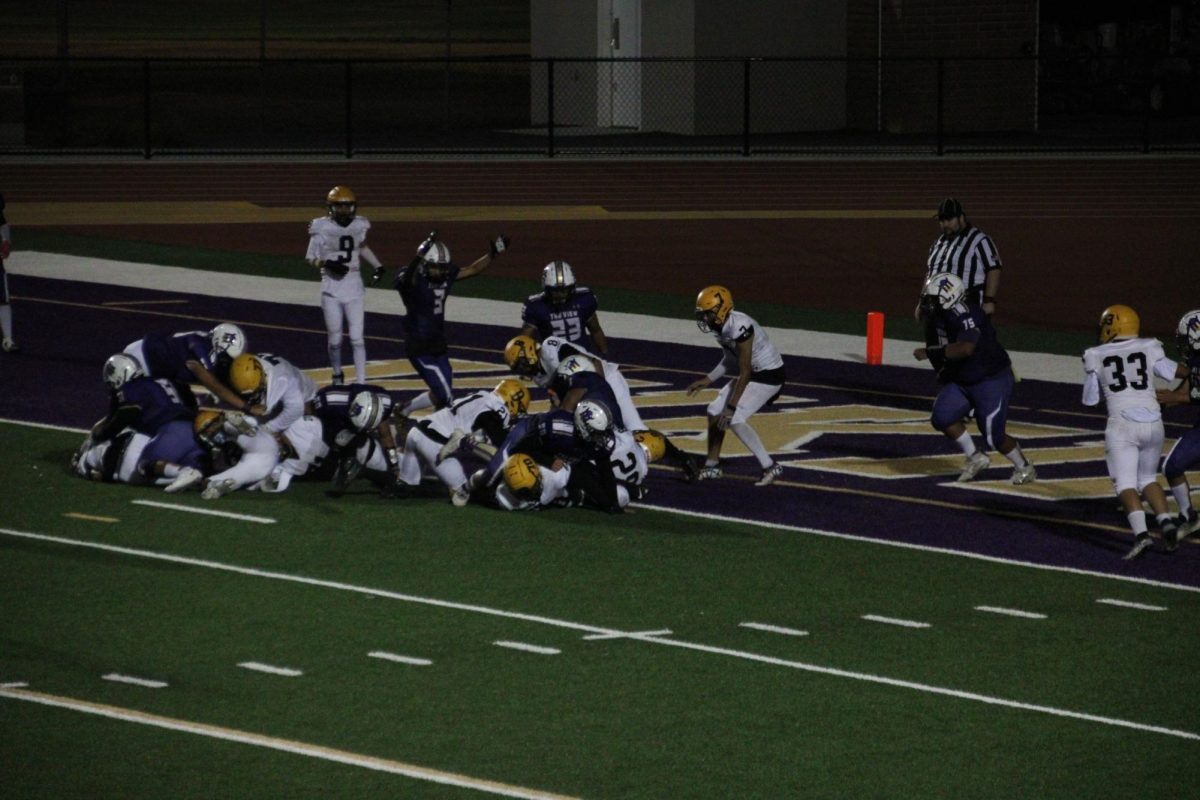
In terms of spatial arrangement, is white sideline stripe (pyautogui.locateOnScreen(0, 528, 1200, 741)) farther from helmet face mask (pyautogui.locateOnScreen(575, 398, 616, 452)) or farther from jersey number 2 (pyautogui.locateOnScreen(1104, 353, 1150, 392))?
helmet face mask (pyautogui.locateOnScreen(575, 398, 616, 452))

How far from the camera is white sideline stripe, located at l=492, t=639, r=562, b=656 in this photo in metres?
10.5

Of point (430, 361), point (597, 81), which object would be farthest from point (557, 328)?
point (597, 81)

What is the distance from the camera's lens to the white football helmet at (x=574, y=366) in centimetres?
1395

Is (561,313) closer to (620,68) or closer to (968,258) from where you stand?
(968,258)

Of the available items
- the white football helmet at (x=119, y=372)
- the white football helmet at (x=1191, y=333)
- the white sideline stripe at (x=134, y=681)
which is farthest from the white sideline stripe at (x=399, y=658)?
the white football helmet at (x=1191, y=333)

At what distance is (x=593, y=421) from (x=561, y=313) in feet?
7.67

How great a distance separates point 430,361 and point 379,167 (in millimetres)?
21572

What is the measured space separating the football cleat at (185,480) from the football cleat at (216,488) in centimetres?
16

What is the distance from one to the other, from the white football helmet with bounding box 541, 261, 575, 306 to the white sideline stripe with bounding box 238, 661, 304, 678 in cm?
541

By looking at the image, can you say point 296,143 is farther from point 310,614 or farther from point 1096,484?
point 310,614

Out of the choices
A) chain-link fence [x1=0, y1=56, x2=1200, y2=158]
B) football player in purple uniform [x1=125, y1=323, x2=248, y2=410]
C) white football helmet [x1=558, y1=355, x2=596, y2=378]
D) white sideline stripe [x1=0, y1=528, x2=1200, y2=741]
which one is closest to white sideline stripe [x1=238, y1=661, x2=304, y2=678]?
white sideline stripe [x1=0, y1=528, x2=1200, y2=741]

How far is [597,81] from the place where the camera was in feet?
151

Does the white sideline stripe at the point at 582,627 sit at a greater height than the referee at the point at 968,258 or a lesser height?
lesser

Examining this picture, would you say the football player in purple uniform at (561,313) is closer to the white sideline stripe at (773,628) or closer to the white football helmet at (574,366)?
the white football helmet at (574,366)
